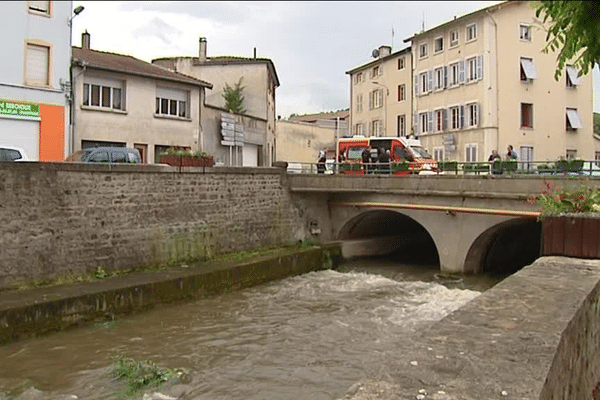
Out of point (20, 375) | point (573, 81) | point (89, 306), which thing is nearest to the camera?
point (20, 375)

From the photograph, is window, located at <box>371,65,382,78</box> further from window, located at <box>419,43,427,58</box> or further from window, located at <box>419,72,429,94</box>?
window, located at <box>419,72,429,94</box>

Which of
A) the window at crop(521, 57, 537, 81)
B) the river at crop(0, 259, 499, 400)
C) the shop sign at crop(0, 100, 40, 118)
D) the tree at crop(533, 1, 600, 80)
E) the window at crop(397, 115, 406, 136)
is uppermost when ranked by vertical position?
the window at crop(521, 57, 537, 81)

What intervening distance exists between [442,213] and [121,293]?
10309 mm

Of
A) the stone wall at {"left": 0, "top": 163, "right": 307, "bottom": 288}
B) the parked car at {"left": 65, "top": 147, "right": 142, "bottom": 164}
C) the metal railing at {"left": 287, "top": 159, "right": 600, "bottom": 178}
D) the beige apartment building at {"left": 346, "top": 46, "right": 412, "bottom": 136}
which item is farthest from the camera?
the beige apartment building at {"left": 346, "top": 46, "right": 412, "bottom": 136}

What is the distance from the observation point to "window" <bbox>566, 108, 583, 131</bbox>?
96.1ft

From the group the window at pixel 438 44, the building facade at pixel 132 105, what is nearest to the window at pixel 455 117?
the window at pixel 438 44

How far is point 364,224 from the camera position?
76.1ft

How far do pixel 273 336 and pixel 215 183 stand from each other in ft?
25.2

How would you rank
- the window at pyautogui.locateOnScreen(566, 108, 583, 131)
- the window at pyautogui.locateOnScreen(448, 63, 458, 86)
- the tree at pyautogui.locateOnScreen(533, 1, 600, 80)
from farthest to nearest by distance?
1. the window at pyautogui.locateOnScreen(448, 63, 458, 86)
2. the window at pyautogui.locateOnScreen(566, 108, 583, 131)
3. the tree at pyautogui.locateOnScreen(533, 1, 600, 80)

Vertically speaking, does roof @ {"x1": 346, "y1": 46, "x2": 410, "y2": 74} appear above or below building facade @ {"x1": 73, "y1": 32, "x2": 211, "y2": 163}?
above

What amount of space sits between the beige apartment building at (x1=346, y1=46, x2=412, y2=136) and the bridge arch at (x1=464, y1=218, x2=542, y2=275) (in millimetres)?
14279

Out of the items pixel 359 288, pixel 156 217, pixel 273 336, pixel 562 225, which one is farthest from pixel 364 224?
pixel 562 225

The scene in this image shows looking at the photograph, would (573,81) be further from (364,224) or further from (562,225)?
(562,225)

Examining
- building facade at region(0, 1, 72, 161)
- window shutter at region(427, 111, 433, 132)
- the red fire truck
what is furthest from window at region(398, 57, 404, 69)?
building facade at region(0, 1, 72, 161)
